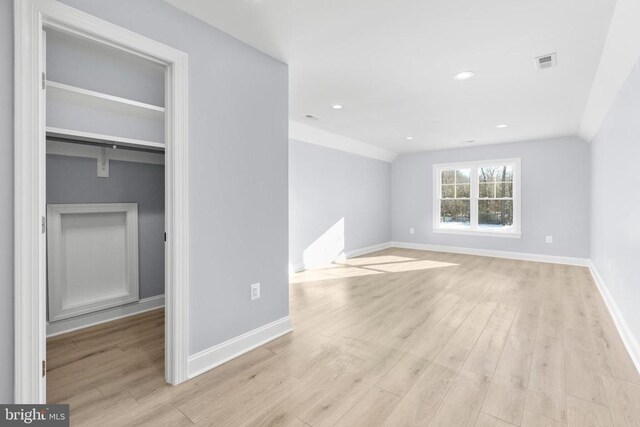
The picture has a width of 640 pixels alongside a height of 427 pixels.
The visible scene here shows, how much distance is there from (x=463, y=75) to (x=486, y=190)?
4.33 metres

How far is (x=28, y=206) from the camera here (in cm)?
141

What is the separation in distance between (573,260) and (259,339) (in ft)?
19.9

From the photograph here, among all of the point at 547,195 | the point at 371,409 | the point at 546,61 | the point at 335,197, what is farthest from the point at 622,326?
the point at 335,197

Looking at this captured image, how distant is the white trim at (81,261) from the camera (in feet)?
8.59

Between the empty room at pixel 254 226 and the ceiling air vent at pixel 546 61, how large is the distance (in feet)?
0.13

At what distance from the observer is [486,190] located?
22.0 ft

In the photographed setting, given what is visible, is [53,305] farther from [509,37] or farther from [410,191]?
[410,191]

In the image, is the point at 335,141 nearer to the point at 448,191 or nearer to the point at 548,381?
the point at 448,191

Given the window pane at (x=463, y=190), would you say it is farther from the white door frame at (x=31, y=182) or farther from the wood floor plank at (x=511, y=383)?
the white door frame at (x=31, y=182)

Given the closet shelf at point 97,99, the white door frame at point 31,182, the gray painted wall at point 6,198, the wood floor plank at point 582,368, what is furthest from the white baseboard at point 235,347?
the wood floor plank at point 582,368

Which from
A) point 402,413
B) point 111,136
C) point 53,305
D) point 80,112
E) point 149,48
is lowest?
point 402,413

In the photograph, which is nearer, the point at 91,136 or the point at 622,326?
the point at 91,136

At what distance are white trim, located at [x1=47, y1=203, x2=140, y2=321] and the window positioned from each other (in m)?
6.20

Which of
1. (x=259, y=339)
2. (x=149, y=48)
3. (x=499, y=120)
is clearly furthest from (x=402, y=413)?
(x=499, y=120)
